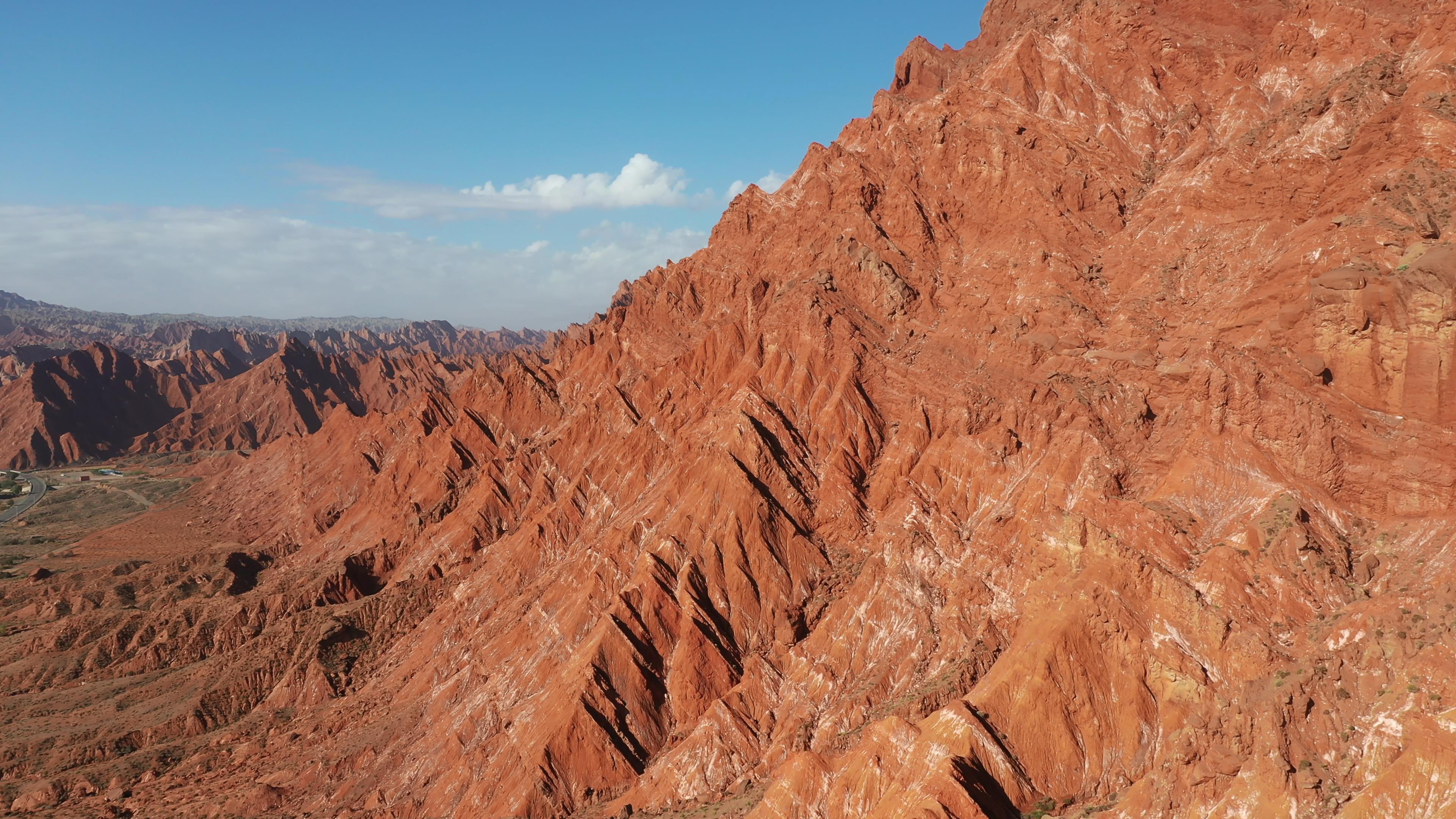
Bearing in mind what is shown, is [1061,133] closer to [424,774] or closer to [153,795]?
[424,774]

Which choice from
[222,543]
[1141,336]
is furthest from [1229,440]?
[222,543]

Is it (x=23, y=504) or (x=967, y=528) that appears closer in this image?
(x=967, y=528)

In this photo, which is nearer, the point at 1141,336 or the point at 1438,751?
the point at 1438,751

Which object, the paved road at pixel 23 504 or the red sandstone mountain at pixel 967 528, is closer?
the red sandstone mountain at pixel 967 528

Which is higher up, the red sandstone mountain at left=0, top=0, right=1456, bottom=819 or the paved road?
the red sandstone mountain at left=0, top=0, right=1456, bottom=819

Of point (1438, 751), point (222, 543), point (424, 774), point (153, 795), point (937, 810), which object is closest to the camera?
point (1438, 751)

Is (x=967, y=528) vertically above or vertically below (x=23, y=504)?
above

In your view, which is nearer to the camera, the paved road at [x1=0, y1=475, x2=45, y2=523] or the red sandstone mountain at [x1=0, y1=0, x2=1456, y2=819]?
the red sandstone mountain at [x1=0, y1=0, x2=1456, y2=819]

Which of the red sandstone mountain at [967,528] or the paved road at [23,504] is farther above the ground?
the red sandstone mountain at [967,528]
